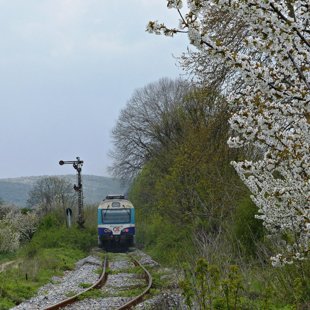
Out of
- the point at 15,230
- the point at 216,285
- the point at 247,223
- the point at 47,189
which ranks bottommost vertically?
the point at 15,230

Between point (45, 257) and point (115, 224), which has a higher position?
point (115, 224)

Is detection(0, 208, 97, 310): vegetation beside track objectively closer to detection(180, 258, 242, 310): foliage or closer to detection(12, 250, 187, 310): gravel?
detection(12, 250, 187, 310): gravel

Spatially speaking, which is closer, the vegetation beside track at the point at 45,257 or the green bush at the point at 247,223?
the green bush at the point at 247,223

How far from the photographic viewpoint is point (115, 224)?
31703 mm

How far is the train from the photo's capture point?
31547 millimetres

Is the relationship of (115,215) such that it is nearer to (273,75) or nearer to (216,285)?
(216,285)

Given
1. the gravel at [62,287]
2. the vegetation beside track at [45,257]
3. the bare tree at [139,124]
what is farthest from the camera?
the bare tree at [139,124]

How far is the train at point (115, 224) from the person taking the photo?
31547 mm

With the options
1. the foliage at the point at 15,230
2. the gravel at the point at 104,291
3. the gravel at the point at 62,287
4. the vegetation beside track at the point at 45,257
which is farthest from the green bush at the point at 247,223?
the foliage at the point at 15,230

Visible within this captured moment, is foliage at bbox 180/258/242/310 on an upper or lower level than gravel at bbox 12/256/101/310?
upper

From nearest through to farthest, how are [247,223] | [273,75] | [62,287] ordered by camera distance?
[273,75] → [247,223] → [62,287]

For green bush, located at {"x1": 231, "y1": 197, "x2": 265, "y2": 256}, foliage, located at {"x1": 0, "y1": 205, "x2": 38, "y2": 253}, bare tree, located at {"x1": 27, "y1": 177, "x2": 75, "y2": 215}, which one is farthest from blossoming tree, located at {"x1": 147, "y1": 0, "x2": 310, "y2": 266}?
bare tree, located at {"x1": 27, "y1": 177, "x2": 75, "y2": 215}

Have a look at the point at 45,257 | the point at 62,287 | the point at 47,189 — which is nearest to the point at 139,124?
the point at 45,257

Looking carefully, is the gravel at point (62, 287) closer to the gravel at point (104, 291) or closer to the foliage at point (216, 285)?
the gravel at point (104, 291)
